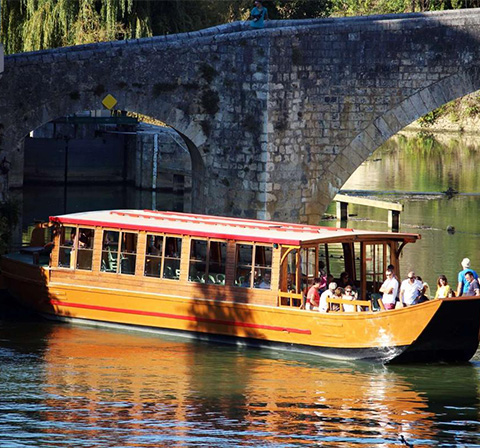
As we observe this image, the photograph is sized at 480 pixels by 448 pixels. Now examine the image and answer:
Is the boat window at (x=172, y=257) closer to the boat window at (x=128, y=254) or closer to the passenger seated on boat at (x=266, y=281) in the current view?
the boat window at (x=128, y=254)

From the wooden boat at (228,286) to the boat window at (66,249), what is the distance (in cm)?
2

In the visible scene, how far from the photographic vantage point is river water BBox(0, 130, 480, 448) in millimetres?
15281

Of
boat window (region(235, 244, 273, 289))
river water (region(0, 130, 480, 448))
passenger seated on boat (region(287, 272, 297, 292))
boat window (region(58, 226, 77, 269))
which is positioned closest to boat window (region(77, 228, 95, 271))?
boat window (region(58, 226, 77, 269))

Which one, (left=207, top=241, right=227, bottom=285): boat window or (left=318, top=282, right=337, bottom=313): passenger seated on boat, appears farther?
(left=207, top=241, right=227, bottom=285): boat window

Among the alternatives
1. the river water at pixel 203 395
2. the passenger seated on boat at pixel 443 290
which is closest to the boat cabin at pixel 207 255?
the river water at pixel 203 395

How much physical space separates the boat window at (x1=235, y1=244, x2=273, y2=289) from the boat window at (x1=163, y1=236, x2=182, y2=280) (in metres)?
1.05

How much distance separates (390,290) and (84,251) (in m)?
5.27

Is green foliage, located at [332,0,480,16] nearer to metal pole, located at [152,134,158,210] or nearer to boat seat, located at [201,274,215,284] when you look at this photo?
metal pole, located at [152,134,158,210]

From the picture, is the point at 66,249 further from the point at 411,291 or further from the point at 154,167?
the point at 154,167

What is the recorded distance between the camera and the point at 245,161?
25.0 meters

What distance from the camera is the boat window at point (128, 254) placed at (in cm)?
2116

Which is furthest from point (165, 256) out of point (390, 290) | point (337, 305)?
point (390, 290)

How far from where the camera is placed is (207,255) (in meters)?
20.4

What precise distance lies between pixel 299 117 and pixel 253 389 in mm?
8435
